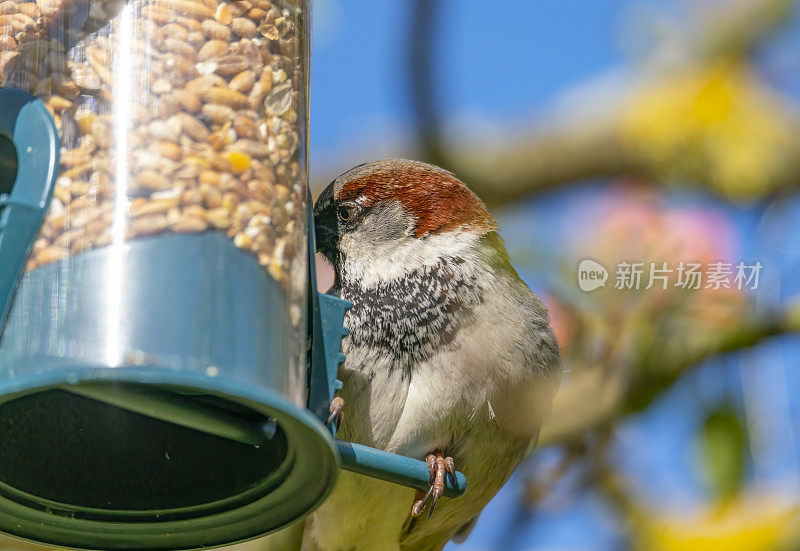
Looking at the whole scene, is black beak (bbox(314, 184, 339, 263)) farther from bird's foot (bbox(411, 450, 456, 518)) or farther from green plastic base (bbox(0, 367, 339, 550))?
green plastic base (bbox(0, 367, 339, 550))

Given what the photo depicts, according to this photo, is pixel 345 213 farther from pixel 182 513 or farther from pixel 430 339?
pixel 182 513

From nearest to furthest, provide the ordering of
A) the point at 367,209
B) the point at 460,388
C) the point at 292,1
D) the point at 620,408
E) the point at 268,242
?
the point at 268,242
the point at 292,1
the point at 460,388
the point at 367,209
the point at 620,408

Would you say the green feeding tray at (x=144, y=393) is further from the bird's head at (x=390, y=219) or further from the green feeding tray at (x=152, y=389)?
the bird's head at (x=390, y=219)

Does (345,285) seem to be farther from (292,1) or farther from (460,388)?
(292,1)

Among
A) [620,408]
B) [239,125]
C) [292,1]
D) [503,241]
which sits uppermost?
[292,1]

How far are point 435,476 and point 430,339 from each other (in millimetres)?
372

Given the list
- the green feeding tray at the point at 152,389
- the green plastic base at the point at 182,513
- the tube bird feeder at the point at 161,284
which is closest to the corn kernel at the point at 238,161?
the tube bird feeder at the point at 161,284

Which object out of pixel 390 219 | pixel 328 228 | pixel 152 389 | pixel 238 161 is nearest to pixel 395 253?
pixel 390 219

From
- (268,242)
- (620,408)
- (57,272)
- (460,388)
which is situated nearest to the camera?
(57,272)

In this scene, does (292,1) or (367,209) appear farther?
(367,209)

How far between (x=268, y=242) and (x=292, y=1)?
0.61 meters

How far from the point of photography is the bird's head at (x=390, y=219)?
3.24 meters

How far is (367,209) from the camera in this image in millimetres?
3283

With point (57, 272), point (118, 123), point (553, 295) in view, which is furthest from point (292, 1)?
point (553, 295)
